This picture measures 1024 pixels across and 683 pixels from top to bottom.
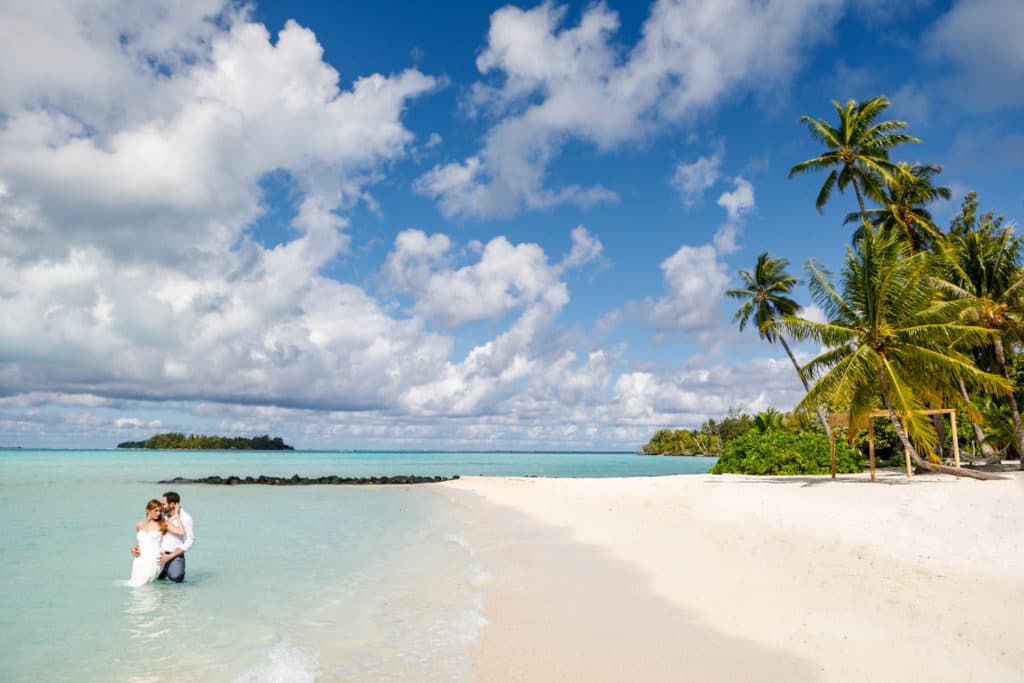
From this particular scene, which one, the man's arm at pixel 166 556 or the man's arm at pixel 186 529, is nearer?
the man's arm at pixel 166 556

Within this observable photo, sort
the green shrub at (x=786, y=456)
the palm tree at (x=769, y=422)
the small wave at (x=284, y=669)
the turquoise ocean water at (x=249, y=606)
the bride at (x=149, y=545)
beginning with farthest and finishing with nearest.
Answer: the palm tree at (x=769, y=422) < the green shrub at (x=786, y=456) < the bride at (x=149, y=545) < the turquoise ocean water at (x=249, y=606) < the small wave at (x=284, y=669)

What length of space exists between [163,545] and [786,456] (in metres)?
29.4

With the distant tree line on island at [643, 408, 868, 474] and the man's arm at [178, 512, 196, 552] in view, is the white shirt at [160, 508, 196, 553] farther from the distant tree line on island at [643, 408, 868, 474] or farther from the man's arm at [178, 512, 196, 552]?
the distant tree line on island at [643, 408, 868, 474]

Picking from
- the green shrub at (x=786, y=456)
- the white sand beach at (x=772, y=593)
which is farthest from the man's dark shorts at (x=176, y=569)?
the green shrub at (x=786, y=456)

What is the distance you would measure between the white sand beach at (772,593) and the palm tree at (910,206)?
60.8 ft

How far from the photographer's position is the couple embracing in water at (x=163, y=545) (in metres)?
9.88

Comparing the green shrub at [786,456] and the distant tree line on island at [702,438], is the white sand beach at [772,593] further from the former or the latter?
the distant tree line on island at [702,438]

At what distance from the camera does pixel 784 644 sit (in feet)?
19.7

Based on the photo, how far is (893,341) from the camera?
1952cm

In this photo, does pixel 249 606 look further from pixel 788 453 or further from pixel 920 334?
pixel 788 453

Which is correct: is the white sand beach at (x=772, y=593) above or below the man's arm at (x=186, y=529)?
below

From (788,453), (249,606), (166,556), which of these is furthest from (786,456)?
(166,556)

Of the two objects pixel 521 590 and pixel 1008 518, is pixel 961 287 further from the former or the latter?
pixel 521 590

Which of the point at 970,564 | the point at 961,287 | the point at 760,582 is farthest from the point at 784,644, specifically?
the point at 961,287
